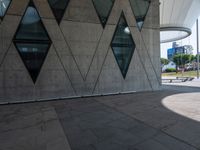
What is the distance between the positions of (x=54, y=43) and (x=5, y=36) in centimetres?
238

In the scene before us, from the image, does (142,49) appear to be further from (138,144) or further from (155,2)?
(138,144)

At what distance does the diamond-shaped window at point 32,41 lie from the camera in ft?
27.9

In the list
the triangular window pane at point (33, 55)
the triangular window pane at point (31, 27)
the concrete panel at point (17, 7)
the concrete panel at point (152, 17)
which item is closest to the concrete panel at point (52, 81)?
the triangular window pane at point (33, 55)

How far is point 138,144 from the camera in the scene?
339 centimetres

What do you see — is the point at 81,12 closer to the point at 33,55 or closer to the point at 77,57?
the point at 77,57

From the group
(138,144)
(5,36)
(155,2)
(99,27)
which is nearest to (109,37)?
(99,27)

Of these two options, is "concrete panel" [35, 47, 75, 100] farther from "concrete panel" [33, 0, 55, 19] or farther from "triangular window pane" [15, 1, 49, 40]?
"concrete panel" [33, 0, 55, 19]

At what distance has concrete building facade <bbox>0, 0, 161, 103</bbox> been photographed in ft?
27.3

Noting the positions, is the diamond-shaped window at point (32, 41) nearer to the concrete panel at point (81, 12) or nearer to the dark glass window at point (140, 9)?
the concrete panel at point (81, 12)

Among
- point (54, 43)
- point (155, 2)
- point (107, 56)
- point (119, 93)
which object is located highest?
point (155, 2)

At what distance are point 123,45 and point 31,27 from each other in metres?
5.63

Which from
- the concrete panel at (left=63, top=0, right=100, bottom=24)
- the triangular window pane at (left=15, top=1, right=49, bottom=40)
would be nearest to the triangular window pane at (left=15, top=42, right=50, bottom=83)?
the triangular window pane at (left=15, top=1, right=49, bottom=40)

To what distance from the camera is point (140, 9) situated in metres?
11.4

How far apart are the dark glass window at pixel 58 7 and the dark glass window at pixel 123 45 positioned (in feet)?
11.4
